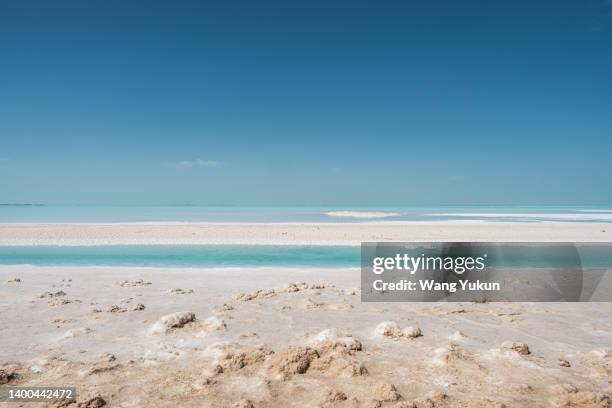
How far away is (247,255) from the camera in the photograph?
1454 cm

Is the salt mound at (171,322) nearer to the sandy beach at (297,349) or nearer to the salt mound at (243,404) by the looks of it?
the sandy beach at (297,349)

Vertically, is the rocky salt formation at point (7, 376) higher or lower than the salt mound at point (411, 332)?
lower

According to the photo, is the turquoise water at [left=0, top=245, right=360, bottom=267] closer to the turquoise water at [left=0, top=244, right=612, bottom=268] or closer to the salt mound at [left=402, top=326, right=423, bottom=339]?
the turquoise water at [left=0, top=244, right=612, bottom=268]

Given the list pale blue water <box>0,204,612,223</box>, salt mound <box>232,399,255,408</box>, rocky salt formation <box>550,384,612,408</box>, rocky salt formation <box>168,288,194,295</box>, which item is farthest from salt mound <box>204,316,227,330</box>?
pale blue water <box>0,204,612,223</box>

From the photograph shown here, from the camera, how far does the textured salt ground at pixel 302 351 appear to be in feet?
11.7

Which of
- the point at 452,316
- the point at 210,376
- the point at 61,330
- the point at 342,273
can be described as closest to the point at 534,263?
the point at 342,273

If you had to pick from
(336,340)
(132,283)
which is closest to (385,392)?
(336,340)

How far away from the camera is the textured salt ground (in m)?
3.57

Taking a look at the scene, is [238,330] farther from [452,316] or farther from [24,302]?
[24,302]

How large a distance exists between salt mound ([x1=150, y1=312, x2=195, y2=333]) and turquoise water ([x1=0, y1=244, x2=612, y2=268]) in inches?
263

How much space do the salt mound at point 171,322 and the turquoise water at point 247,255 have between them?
6688 mm

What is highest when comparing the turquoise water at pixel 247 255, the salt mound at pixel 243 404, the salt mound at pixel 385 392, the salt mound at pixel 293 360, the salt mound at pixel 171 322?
the turquoise water at pixel 247 255

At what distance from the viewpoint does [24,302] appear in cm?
696

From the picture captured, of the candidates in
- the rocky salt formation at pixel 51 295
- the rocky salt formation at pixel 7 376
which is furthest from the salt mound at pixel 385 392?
the rocky salt formation at pixel 51 295
